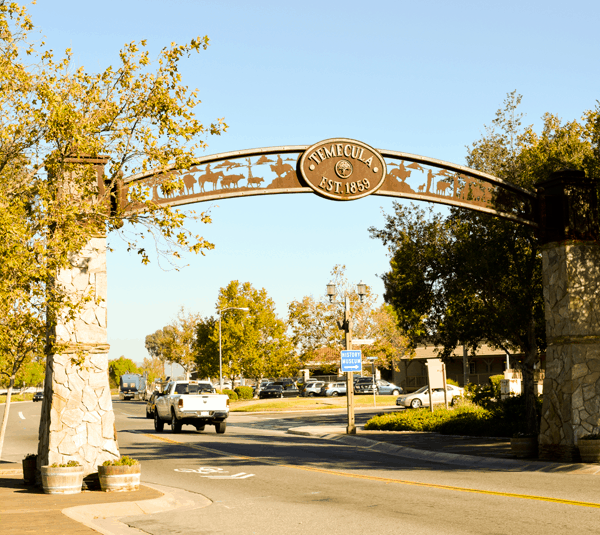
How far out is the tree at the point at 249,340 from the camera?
208ft

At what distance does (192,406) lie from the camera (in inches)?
1044

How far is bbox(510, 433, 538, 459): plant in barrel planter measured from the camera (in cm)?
1598

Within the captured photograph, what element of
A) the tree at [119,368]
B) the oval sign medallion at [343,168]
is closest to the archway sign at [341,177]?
the oval sign medallion at [343,168]

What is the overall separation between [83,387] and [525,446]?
9.71 m

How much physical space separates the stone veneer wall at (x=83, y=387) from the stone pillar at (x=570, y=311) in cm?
911

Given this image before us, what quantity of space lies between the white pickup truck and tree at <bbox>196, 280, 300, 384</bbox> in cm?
3421

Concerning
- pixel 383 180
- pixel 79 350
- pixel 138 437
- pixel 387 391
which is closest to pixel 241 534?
pixel 79 350

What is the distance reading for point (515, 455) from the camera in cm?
1620

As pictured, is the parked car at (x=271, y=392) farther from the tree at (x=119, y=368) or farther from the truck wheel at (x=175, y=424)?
the tree at (x=119, y=368)

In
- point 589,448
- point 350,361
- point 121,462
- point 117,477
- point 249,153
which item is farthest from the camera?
point 350,361

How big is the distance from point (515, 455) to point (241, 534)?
31.2ft

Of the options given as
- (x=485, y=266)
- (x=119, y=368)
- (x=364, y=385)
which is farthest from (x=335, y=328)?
(x=119, y=368)

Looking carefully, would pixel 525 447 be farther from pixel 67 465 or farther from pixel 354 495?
pixel 67 465

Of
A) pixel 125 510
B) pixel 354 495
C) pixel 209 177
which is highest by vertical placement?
pixel 209 177
